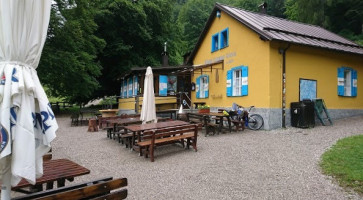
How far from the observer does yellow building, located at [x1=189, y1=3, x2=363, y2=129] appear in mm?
11141

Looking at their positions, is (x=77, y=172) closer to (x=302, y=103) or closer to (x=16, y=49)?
(x=16, y=49)

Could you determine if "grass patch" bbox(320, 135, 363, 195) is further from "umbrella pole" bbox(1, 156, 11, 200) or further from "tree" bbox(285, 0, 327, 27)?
"tree" bbox(285, 0, 327, 27)

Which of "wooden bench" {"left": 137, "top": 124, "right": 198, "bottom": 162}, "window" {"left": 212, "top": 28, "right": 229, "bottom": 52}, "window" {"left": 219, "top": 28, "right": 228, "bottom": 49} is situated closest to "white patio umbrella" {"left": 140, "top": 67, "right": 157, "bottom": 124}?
"wooden bench" {"left": 137, "top": 124, "right": 198, "bottom": 162}

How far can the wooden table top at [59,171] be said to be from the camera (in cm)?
317

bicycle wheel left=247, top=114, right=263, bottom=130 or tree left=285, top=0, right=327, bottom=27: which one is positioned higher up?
tree left=285, top=0, right=327, bottom=27

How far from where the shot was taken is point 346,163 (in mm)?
5195

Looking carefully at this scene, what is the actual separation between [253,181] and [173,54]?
26.5 m

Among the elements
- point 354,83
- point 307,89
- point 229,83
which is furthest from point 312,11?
point 229,83

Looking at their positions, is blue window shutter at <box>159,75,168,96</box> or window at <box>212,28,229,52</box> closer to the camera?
window at <box>212,28,229,52</box>

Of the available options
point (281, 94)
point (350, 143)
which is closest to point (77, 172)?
point (350, 143)

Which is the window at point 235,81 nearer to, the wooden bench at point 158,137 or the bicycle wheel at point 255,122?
the bicycle wheel at point 255,122

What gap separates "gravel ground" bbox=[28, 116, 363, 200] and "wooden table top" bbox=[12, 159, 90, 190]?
3.32 ft

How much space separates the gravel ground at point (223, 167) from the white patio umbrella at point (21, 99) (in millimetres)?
2158

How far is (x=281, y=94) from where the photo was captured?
36.8ft
